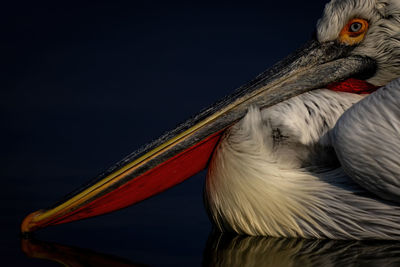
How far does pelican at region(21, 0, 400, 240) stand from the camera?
262 centimetres

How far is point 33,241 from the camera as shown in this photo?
2.89m

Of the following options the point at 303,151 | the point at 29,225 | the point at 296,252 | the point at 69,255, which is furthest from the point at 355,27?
the point at 29,225

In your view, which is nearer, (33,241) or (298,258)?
(298,258)

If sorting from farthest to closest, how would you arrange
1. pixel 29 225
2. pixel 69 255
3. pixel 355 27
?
pixel 355 27
pixel 29 225
pixel 69 255

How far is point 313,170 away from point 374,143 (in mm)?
477

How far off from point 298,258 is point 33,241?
1.52 meters

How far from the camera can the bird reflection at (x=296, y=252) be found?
235 centimetres

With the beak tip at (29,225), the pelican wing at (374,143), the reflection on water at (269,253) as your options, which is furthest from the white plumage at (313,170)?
the beak tip at (29,225)

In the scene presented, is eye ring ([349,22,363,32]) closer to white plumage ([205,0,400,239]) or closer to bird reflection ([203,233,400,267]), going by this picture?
white plumage ([205,0,400,239])

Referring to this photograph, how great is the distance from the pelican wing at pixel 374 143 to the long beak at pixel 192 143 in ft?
2.56

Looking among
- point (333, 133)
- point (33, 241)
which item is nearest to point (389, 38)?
point (333, 133)

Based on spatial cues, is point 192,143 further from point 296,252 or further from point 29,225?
point 29,225

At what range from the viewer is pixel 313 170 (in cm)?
292

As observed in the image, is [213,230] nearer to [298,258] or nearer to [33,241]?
[298,258]
